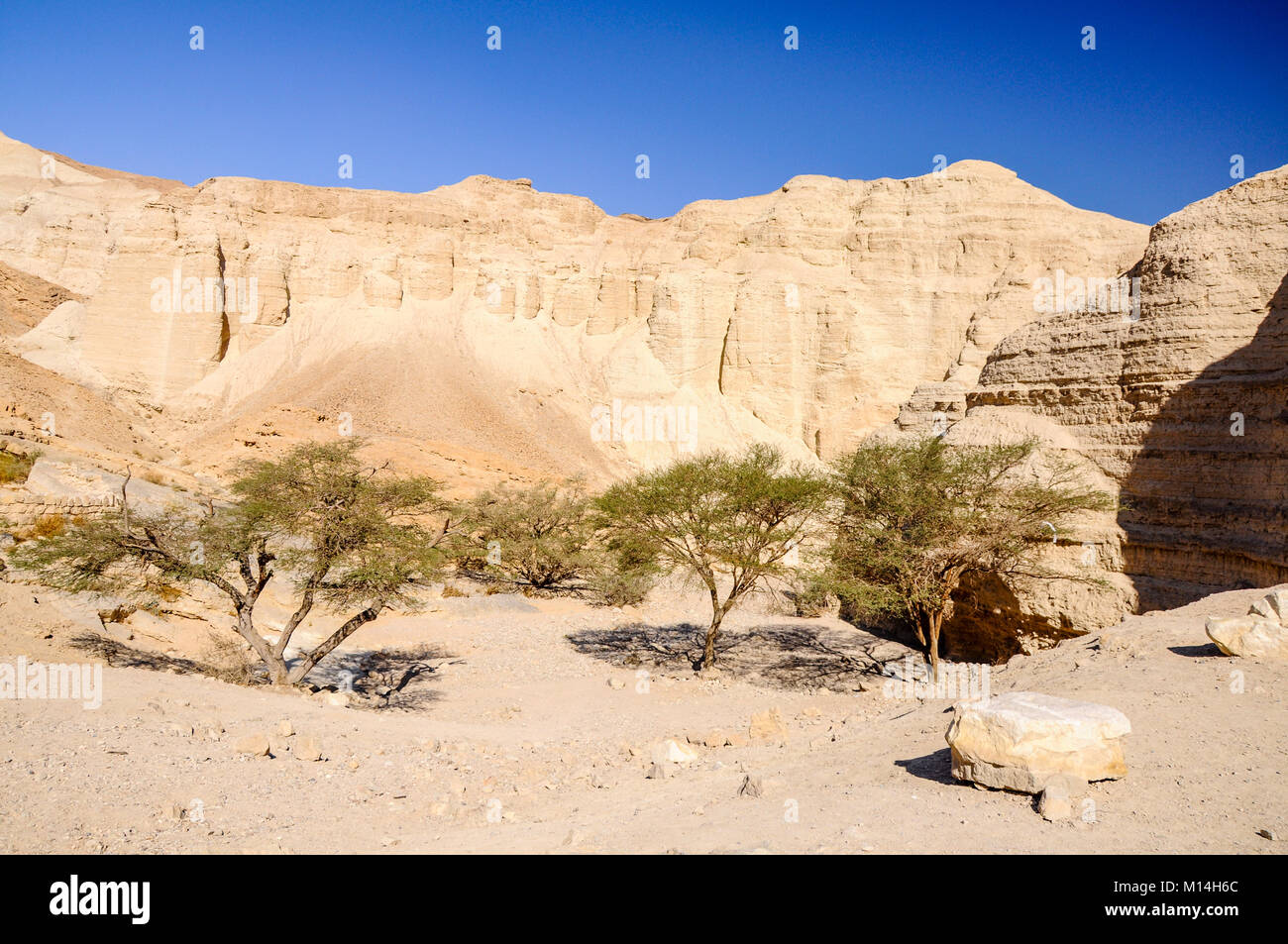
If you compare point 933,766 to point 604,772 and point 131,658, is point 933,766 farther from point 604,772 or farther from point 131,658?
point 131,658

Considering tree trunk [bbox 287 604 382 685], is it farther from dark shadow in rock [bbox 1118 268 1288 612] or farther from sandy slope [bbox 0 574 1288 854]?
dark shadow in rock [bbox 1118 268 1288 612]

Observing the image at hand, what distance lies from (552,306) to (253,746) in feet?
171

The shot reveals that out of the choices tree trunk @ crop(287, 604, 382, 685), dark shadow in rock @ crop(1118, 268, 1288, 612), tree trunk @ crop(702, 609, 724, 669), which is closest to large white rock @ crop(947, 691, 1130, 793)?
tree trunk @ crop(702, 609, 724, 669)

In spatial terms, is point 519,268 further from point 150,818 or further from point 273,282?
point 150,818

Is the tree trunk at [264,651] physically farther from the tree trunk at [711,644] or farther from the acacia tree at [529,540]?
the acacia tree at [529,540]

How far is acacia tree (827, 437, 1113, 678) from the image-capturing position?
14367 millimetres

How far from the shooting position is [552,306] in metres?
57.5

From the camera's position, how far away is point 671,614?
2162 cm

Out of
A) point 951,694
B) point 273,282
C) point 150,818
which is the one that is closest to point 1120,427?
point 951,694

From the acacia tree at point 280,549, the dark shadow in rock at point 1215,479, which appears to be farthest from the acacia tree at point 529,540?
the dark shadow in rock at point 1215,479

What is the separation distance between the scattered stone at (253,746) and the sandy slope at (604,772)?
0.65 ft

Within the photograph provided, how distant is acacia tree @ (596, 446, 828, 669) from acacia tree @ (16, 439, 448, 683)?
4748 mm

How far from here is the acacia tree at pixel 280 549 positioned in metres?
11.5
